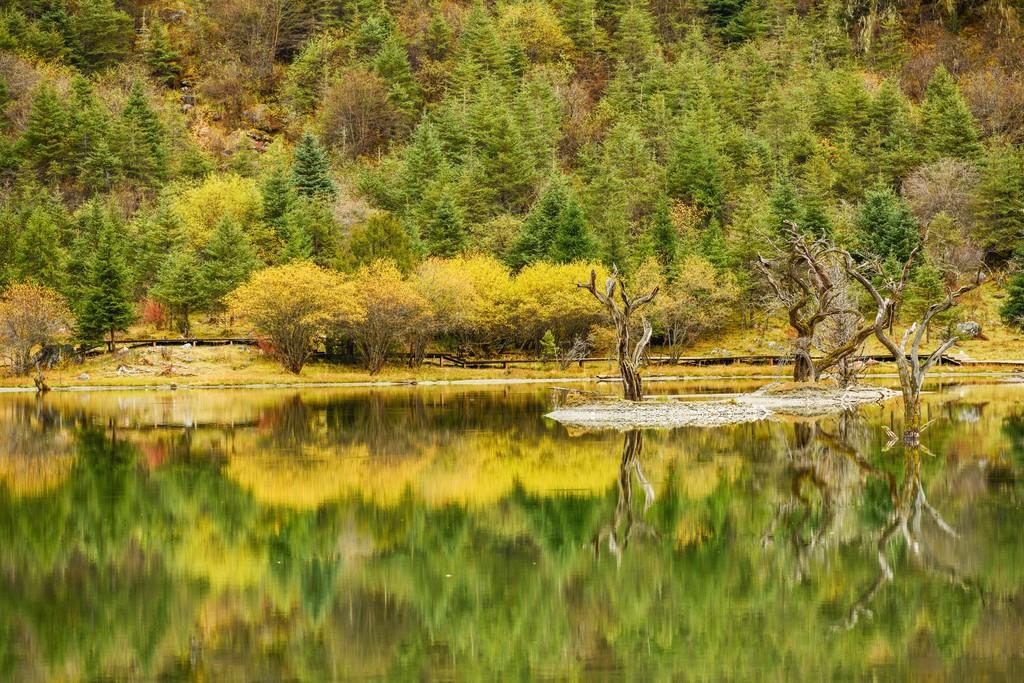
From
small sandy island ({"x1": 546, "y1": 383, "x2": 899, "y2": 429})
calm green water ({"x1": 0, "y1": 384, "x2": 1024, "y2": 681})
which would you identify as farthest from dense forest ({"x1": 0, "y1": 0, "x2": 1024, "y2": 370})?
calm green water ({"x1": 0, "y1": 384, "x2": 1024, "y2": 681})

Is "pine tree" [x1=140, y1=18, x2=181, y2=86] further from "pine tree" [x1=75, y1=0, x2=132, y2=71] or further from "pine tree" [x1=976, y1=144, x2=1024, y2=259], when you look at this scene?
"pine tree" [x1=976, y1=144, x2=1024, y2=259]

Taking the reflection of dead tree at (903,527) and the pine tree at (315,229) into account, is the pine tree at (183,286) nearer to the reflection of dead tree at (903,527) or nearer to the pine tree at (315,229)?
the pine tree at (315,229)

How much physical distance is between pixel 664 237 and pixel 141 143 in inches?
2117

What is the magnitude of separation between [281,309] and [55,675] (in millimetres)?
62942

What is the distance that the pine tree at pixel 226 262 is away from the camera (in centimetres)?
8756

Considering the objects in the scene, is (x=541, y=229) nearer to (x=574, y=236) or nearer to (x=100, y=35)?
(x=574, y=236)

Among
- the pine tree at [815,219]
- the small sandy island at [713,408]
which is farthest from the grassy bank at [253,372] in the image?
the small sandy island at [713,408]

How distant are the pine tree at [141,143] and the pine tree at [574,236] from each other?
45152 millimetres

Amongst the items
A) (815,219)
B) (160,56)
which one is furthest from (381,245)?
(160,56)

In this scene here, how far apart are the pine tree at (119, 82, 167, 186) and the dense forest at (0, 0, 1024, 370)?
275 millimetres

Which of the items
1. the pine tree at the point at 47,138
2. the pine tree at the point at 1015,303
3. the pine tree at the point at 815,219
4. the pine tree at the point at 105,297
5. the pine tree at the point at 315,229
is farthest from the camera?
the pine tree at the point at 47,138

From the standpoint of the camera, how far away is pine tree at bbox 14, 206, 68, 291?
3433 inches

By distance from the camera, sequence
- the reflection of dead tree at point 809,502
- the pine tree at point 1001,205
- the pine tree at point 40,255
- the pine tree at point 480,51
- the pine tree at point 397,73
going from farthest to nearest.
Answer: the pine tree at point 480,51
the pine tree at point 397,73
the pine tree at point 1001,205
the pine tree at point 40,255
the reflection of dead tree at point 809,502

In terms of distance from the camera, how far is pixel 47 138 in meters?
117
